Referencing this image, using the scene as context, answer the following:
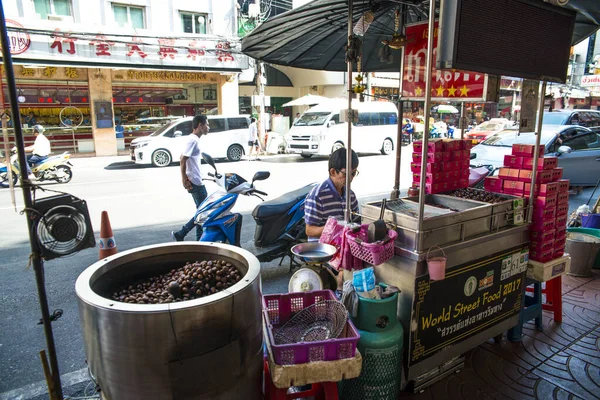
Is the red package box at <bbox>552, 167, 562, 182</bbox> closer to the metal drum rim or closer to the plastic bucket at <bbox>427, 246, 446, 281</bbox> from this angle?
the plastic bucket at <bbox>427, 246, 446, 281</bbox>

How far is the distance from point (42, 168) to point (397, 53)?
9.42 metres

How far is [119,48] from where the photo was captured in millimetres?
15617

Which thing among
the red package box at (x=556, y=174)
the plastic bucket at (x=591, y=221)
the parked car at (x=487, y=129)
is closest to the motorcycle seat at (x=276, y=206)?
the red package box at (x=556, y=174)

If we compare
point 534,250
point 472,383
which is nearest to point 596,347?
point 534,250

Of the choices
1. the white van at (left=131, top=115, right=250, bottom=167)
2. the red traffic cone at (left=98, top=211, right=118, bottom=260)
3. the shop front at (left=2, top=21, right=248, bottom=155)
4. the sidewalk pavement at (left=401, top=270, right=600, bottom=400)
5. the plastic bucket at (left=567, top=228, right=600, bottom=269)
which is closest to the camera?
the sidewalk pavement at (left=401, top=270, right=600, bottom=400)

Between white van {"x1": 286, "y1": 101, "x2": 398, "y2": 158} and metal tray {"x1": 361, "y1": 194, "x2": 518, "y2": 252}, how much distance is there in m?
12.0

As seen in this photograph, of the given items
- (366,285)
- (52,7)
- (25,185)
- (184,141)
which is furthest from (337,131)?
(25,185)

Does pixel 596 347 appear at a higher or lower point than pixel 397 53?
lower

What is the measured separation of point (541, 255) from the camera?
3277 mm

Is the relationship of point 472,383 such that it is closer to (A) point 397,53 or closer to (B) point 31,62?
(A) point 397,53

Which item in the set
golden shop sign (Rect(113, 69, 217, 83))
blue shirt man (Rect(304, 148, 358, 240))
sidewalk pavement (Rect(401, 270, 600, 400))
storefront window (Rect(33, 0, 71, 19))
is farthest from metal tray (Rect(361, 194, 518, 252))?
storefront window (Rect(33, 0, 71, 19))

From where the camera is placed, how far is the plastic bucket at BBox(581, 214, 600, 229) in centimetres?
504

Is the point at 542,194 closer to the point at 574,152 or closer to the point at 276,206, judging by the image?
the point at 276,206

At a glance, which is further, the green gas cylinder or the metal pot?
the green gas cylinder
